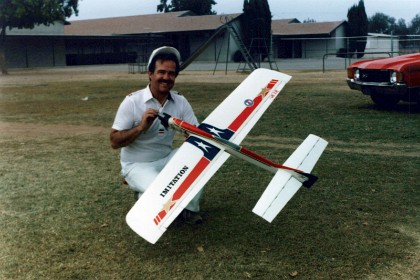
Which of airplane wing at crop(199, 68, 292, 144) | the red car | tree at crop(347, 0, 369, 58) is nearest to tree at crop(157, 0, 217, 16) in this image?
tree at crop(347, 0, 369, 58)

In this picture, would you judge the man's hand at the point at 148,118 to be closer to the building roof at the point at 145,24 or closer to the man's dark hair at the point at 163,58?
the man's dark hair at the point at 163,58

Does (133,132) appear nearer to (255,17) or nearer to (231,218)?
(231,218)

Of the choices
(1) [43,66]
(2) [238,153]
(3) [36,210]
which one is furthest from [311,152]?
(1) [43,66]

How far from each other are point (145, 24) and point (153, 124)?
51.9 meters

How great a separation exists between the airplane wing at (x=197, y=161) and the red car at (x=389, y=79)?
6.46 m

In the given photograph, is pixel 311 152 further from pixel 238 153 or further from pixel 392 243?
pixel 392 243

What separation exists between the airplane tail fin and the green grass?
17.5 inches

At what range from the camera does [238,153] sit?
4453 mm

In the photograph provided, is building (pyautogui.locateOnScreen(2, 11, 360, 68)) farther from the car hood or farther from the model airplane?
the model airplane

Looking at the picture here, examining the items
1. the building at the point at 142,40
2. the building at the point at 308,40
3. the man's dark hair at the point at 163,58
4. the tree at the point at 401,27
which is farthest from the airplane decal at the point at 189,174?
the tree at the point at 401,27

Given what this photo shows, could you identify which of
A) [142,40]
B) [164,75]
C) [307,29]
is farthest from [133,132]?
[307,29]

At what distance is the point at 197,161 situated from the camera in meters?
4.26

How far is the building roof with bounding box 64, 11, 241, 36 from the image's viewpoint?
167ft

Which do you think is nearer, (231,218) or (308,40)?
(231,218)
